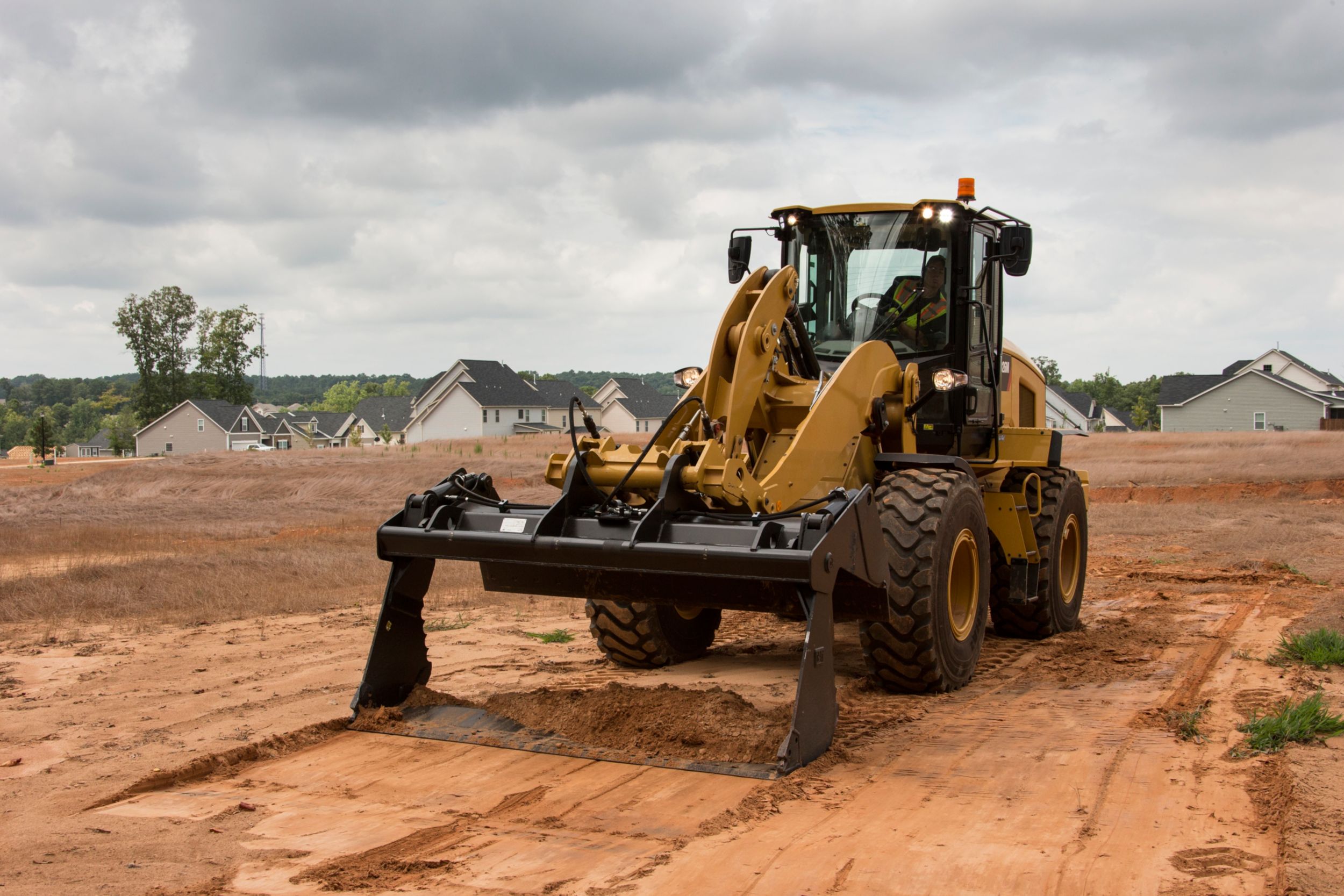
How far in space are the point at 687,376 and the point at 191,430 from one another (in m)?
74.1

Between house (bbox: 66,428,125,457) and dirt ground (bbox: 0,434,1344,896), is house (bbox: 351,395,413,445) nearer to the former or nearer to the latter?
house (bbox: 66,428,125,457)

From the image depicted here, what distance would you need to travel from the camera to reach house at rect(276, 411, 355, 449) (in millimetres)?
86500

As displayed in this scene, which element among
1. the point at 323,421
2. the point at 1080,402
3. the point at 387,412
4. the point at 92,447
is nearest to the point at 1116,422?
the point at 1080,402

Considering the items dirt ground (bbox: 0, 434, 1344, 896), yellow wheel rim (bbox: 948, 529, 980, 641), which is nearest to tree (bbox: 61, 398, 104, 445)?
dirt ground (bbox: 0, 434, 1344, 896)

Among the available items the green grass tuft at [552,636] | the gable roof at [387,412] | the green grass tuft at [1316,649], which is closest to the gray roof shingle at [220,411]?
the gable roof at [387,412]

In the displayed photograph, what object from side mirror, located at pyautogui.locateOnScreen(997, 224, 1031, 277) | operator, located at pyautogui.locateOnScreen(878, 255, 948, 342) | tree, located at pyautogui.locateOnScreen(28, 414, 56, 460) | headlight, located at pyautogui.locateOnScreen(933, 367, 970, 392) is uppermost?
side mirror, located at pyautogui.locateOnScreen(997, 224, 1031, 277)

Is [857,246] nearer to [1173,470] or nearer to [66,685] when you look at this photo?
[66,685]

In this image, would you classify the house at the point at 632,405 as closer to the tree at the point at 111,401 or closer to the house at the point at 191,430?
the house at the point at 191,430

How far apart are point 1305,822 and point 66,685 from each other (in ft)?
24.9

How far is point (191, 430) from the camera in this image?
248 ft

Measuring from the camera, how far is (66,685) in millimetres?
8125

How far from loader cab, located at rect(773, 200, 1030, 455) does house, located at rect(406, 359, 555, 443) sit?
6224cm

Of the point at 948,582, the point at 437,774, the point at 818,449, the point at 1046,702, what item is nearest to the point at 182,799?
the point at 437,774

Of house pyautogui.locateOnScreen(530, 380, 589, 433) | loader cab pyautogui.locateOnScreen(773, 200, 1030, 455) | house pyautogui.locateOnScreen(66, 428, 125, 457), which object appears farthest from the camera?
house pyautogui.locateOnScreen(66, 428, 125, 457)
